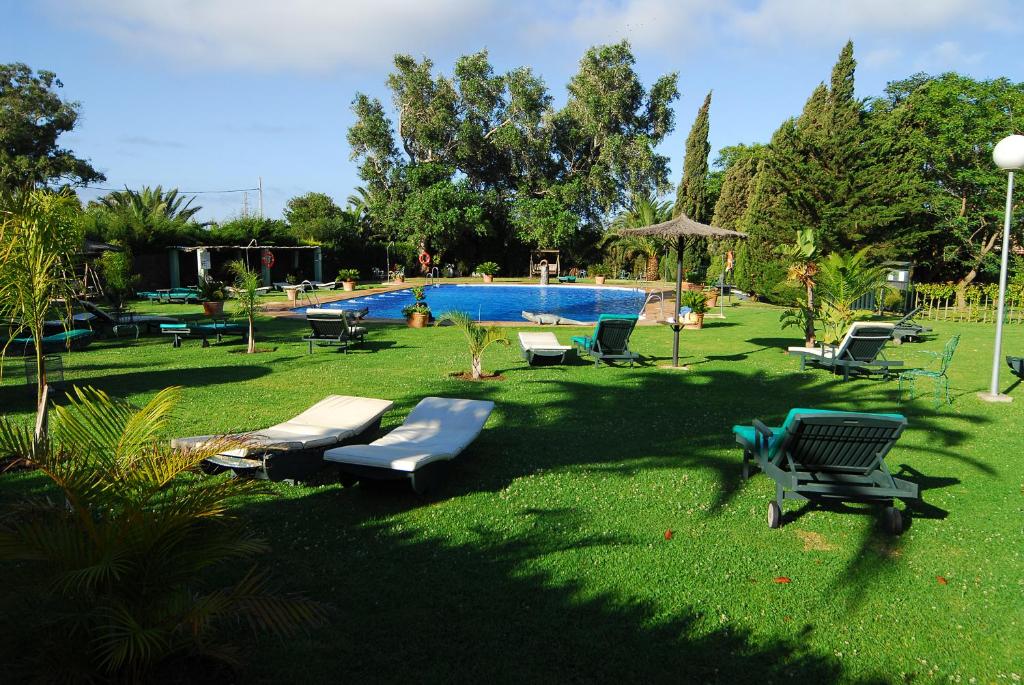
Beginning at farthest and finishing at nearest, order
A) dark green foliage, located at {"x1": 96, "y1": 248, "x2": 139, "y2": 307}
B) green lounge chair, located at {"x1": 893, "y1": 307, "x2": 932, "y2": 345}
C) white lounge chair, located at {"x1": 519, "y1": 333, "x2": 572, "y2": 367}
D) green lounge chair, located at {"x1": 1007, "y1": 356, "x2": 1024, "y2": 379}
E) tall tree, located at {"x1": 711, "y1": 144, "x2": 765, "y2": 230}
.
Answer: tall tree, located at {"x1": 711, "y1": 144, "x2": 765, "y2": 230}, dark green foliage, located at {"x1": 96, "y1": 248, "x2": 139, "y2": 307}, green lounge chair, located at {"x1": 893, "y1": 307, "x2": 932, "y2": 345}, white lounge chair, located at {"x1": 519, "y1": 333, "x2": 572, "y2": 367}, green lounge chair, located at {"x1": 1007, "y1": 356, "x2": 1024, "y2": 379}

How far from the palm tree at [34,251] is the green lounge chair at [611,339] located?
776 cm

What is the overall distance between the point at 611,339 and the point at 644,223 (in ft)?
92.1

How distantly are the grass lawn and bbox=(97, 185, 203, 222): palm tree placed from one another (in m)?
24.8

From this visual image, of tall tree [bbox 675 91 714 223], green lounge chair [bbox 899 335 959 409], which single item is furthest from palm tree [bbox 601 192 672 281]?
green lounge chair [bbox 899 335 959 409]

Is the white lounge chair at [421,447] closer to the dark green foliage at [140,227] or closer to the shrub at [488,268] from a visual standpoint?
the dark green foliage at [140,227]

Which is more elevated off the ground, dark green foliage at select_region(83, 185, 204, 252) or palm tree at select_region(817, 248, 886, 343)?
dark green foliage at select_region(83, 185, 204, 252)

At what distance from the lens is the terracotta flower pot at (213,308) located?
18.9 meters

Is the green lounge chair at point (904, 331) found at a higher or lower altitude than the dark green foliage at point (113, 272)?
lower

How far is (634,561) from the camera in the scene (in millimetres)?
4191

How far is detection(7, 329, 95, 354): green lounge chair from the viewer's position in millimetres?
10876

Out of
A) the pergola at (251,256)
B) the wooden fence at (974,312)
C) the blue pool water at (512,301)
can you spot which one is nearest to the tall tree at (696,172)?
the blue pool water at (512,301)

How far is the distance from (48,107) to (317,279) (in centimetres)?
1399

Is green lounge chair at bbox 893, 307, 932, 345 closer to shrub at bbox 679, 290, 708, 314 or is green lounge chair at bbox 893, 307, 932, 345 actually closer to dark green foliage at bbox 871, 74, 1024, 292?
shrub at bbox 679, 290, 708, 314

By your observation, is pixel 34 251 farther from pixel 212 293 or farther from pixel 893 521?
pixel 212 293
